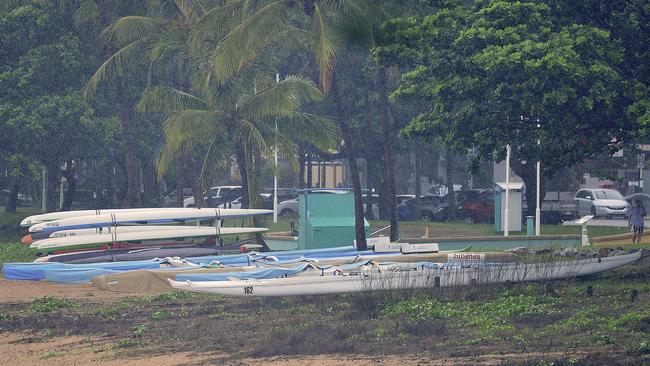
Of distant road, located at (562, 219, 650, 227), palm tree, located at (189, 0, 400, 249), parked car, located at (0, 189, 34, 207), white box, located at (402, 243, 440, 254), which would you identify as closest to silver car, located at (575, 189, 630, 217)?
distant road, located at (562, 219, 650, 227)

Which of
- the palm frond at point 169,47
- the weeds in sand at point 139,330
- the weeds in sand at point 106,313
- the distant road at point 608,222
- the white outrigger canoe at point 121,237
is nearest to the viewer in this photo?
the weeds in sand at point 139,330

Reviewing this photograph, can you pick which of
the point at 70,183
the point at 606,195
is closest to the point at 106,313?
the point at 70,183

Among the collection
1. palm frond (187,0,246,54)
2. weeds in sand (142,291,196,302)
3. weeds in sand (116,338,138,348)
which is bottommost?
weeds in sand (116,338,138,348)

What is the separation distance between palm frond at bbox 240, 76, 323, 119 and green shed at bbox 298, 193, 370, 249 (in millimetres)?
2531

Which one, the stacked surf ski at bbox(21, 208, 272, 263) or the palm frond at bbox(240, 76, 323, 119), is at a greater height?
the palm frond at bbox(240, 76, 323, 119)

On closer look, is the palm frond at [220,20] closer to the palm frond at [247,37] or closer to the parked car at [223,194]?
the palm frond at [247,37]

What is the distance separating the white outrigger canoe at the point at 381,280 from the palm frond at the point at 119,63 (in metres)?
13.7

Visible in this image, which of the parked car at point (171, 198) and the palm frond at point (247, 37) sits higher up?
the palm frond at point (247, 37)

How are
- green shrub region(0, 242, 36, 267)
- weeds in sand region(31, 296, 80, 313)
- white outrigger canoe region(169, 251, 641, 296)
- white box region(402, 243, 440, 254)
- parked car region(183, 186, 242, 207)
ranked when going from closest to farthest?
white outrigger canoe region(169, 251, 641, 296) → weeds in sand region(31, 296, 80, 313) → white box region(402, 243, 440, 254) → green shrub region(0, 242, 36, 267) → parked car region(183, 186, 242, 207)

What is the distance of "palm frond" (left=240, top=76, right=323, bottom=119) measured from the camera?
2739cm

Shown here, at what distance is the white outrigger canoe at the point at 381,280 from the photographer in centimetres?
1716

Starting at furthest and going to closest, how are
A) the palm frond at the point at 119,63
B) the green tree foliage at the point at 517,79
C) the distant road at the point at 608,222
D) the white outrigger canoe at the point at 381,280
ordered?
the distant road at the point at 608,222 < the palm frond at the point at 119,63 < the white outrigger canoe at the point at 381,280 < the green tree foliage at the point at 517,79

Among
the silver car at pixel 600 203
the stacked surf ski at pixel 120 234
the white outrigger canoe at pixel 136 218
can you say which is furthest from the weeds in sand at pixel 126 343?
the silver car at pixel 600 203

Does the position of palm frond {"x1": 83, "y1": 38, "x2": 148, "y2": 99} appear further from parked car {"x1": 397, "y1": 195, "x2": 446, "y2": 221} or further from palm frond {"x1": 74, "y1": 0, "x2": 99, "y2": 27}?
parked car {"x1": 397, "y1": 195, "x2": 446, "y2": 221}
